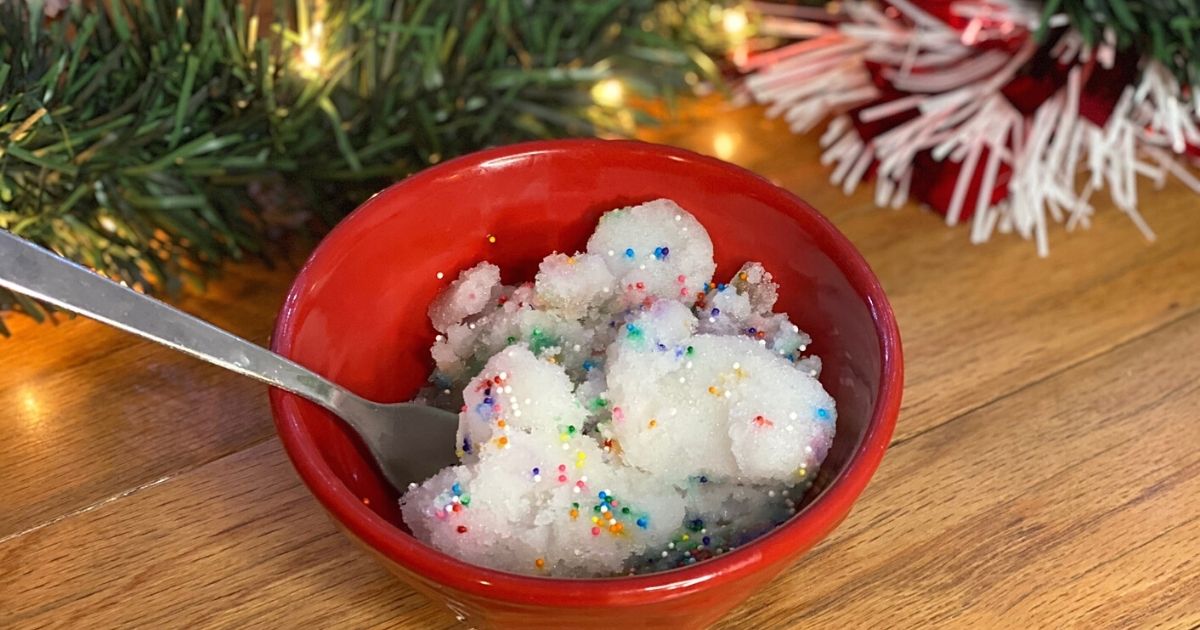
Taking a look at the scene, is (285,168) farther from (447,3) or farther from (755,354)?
(755,354)

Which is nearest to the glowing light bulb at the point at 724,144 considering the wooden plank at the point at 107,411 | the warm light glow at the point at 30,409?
the wooden plank at the point at 107,411

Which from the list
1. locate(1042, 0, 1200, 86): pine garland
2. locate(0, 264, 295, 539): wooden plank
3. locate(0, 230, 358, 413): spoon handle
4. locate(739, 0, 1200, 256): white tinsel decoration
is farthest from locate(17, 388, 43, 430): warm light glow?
locate(1042, 0, 1200, 86): pine garland

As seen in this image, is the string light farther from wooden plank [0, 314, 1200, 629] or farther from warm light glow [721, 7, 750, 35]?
warm light glow [721, 7, 750, 35]

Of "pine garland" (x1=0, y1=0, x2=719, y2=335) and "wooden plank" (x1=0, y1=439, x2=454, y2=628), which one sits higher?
"pine garland" (x1=0, y1=0, x2=719, y2=335)

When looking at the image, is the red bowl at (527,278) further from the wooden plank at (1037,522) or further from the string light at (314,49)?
the string light at (314,49)

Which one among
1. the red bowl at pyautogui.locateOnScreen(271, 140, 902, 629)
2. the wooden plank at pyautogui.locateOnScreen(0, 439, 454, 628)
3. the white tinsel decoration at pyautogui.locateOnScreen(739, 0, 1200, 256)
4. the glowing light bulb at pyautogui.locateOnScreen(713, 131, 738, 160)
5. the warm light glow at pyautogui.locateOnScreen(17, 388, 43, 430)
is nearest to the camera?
the red bowl at pyautogui.locateOnScreen(271, 140, 902, 629)

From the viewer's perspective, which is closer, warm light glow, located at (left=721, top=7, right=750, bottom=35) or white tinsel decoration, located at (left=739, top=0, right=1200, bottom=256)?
white tinsel decoration, located at (left=739, top=0, right=1200, bottom=256)

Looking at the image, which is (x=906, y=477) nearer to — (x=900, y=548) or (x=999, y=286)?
(x=900, y=548)
